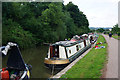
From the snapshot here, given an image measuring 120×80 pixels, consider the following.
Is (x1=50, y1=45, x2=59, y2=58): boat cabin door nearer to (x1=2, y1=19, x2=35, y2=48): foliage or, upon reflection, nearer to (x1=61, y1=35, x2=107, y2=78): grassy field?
(x1=61, y1=35, x2=107, y2=78): grassy field

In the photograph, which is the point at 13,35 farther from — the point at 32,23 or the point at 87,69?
the point at 87,69

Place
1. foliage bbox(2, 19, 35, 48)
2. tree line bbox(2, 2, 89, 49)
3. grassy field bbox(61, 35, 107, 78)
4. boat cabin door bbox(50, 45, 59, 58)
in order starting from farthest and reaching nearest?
tree line bbox(2, 2, 89, 49) < foliage bbox(2, 19, 35, 48) < boat cabin door bbox(50, 45, 59, 58) < grassy field bbox(61, 35, 107, 78)

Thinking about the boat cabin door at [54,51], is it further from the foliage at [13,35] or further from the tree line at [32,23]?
the tree line at [32,23]

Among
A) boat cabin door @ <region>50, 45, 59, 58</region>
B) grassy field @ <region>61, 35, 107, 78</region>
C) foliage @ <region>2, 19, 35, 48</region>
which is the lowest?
grassy field @ <region>61, 35, 107, 78</region>

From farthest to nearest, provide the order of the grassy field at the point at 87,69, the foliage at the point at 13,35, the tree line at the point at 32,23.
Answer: the tree line at the point at 32,23, the foliage at the point at 13,35, the grassy field at the point at 87,69

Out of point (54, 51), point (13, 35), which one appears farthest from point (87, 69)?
point (13, 35)

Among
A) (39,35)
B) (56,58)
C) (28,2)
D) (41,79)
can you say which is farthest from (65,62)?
(28,2)

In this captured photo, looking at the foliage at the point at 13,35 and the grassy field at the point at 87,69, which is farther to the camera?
the foliage at the point at 13,35

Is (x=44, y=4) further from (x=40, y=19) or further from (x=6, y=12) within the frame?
(x=6, y=12)

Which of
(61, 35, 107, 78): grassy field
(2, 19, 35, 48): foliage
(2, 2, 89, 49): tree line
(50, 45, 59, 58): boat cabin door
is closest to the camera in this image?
(61, 35, 107, 78): grassy field

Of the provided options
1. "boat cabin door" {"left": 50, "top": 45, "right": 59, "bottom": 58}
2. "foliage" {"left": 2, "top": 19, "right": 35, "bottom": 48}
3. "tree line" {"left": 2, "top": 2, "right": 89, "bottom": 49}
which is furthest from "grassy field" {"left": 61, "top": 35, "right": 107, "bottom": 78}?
"tree line" {"left": 2, "top": 2, "right": 89, "bottom": 49}

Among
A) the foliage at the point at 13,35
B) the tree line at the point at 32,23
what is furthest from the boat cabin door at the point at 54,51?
the tree line at the point at 32,23

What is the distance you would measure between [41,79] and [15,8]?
1882 centimetres

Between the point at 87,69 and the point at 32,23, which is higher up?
the point at 32,23
